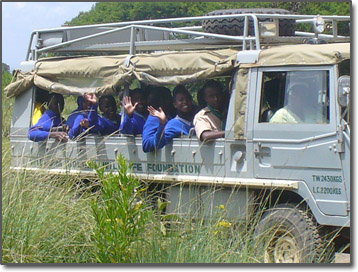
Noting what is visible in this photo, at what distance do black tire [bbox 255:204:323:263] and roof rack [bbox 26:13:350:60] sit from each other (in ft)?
5.53

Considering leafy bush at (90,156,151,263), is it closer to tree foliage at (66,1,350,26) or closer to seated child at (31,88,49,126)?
seated child at (31,88,49,126)

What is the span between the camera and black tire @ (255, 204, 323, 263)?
22.6 feet

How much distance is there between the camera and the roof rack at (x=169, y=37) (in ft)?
25.5

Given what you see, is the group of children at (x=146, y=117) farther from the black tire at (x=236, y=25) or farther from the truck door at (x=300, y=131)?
the black tire at (x=236, y=25)

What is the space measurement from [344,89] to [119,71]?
2.77 m

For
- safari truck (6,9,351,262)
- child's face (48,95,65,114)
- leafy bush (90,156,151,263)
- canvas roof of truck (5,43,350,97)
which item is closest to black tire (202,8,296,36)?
safari truck (6,9,351,262)

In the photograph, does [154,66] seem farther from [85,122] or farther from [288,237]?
[288,237]

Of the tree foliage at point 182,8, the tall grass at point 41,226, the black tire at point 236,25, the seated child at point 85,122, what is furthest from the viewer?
the tree foliage at point 182,8

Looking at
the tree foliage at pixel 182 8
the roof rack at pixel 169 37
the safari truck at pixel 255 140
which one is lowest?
the safari truck at pixel 255 140

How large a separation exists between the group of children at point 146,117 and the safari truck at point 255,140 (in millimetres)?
118

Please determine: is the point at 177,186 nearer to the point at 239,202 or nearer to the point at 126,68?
the point at 239,202

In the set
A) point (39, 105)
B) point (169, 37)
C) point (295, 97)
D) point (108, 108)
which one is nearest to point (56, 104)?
point (39, 105)

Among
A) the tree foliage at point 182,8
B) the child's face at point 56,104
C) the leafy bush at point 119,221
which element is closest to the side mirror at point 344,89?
the leafy bush at point 119,221

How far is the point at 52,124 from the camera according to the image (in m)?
8.87
